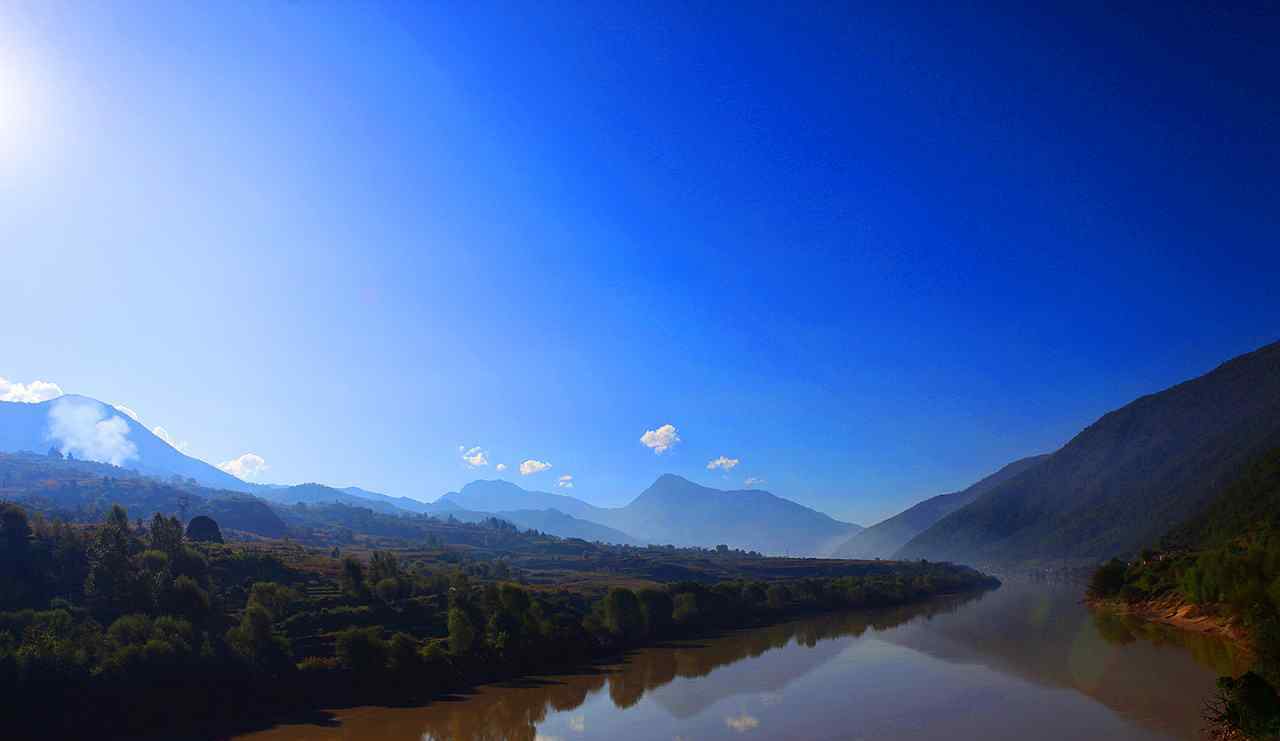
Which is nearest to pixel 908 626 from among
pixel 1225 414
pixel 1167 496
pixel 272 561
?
pixel 272 561

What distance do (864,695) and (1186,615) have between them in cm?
4340

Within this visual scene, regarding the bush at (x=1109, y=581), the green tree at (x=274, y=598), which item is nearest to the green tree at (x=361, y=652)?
A: the green tree at (x=274, y=598)

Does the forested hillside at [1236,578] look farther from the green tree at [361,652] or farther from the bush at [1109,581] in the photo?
the green tree at [361,652]

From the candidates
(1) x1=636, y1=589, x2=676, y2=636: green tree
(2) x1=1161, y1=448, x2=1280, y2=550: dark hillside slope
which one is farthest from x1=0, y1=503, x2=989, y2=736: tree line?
(2) x1=1161, y1=448, x2=1280, y2=550: dark hillside slope

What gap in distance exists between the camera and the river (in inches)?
1518

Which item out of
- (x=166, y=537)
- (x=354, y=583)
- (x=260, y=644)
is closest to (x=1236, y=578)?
(x=260, y=644)

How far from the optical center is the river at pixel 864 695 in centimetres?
3856

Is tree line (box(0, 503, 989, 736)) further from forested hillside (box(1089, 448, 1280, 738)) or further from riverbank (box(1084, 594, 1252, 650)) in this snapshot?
riverbank (box(1084, 594, 1252, 650))

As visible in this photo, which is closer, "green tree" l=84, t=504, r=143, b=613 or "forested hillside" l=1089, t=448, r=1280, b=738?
"forested hillside" l=1089, t=448, r=1280, b=738

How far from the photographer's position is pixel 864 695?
48688mm

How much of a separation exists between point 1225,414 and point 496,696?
8239 inches

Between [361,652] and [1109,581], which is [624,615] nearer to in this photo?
[361,652]

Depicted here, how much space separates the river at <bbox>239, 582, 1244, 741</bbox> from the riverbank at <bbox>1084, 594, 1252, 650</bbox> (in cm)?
181

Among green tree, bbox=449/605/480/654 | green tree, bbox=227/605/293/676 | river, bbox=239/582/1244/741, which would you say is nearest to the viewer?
river, bbox=239/582/1244/741
